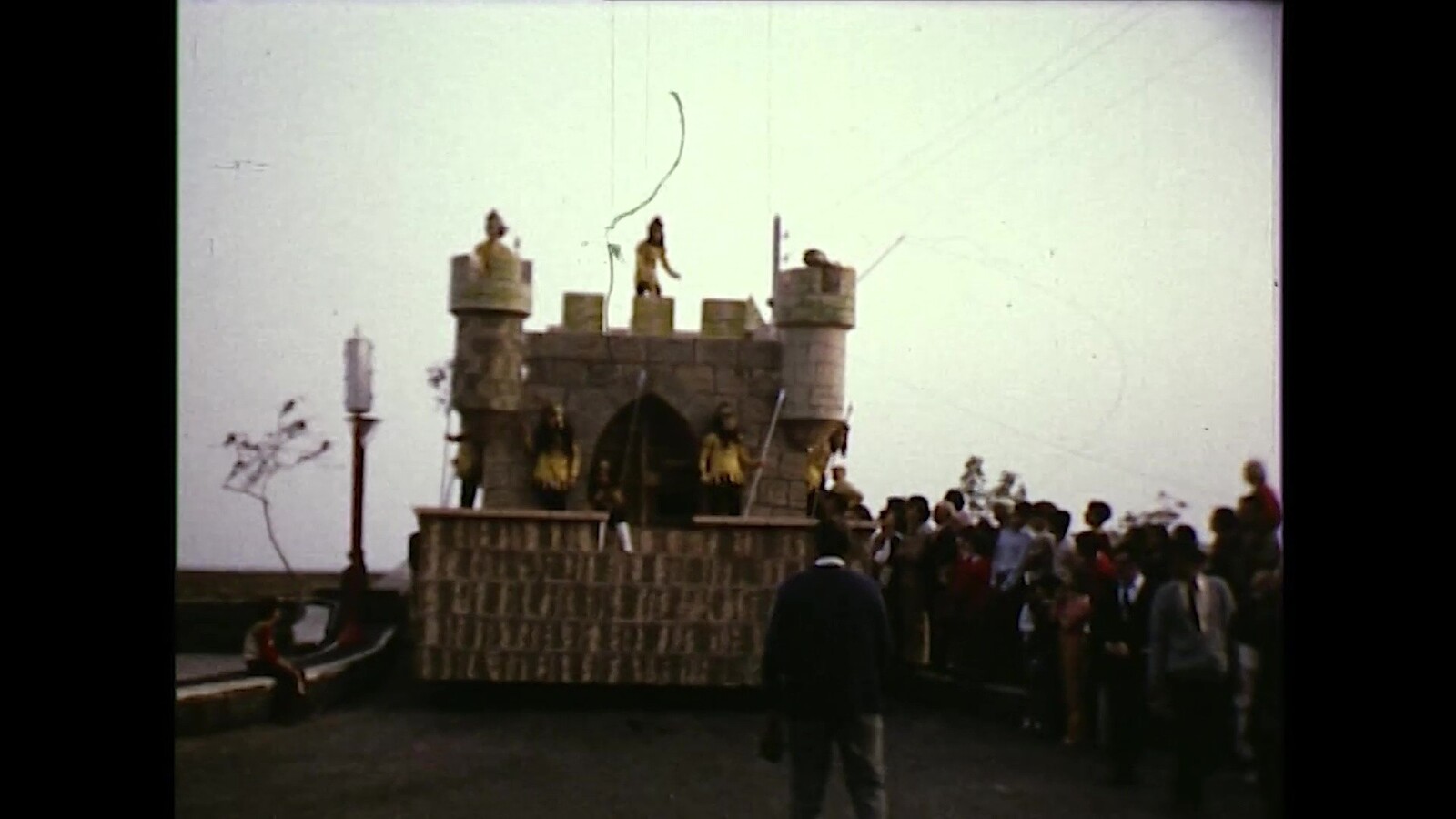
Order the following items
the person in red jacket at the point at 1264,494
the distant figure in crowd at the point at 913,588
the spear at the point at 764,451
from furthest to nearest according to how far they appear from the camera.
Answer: the spear at the point at 764,451 → the distant figure in crowd at the point at 913,588 → the person in red jacket at the point at 1264,494

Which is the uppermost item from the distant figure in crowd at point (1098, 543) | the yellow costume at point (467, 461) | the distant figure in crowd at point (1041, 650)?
the yellow costume at point (467, 461)

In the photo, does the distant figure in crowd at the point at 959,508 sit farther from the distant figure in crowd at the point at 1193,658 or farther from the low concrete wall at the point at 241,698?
the low concrete wall at the point at 241,698

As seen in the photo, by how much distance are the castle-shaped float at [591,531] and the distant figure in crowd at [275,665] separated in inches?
32.4

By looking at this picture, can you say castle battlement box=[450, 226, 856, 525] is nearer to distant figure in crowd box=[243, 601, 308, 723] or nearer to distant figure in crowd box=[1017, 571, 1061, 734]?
distant figure in crowd box=[243, 601, 308, 723]

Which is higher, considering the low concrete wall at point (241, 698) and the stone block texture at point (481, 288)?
the stone block texture at point (481, 288)

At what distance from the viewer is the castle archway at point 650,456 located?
1223 centimetres

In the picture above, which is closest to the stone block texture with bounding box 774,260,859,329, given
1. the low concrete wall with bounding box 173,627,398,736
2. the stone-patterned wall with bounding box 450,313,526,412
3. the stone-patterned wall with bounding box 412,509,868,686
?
the stone-patterned wall with bounding box 412,509,868,686

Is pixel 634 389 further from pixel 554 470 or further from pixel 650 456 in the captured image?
pixel 554 470

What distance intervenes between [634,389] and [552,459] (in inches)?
31.4

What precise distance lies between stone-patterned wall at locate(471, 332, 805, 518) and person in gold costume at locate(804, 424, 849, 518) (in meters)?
0.06

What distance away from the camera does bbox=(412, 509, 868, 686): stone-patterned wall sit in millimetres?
10953

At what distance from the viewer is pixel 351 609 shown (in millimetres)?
11289

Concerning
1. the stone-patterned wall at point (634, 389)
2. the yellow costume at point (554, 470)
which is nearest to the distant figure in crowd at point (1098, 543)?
the stone-patterned wall at point (634, 389)
